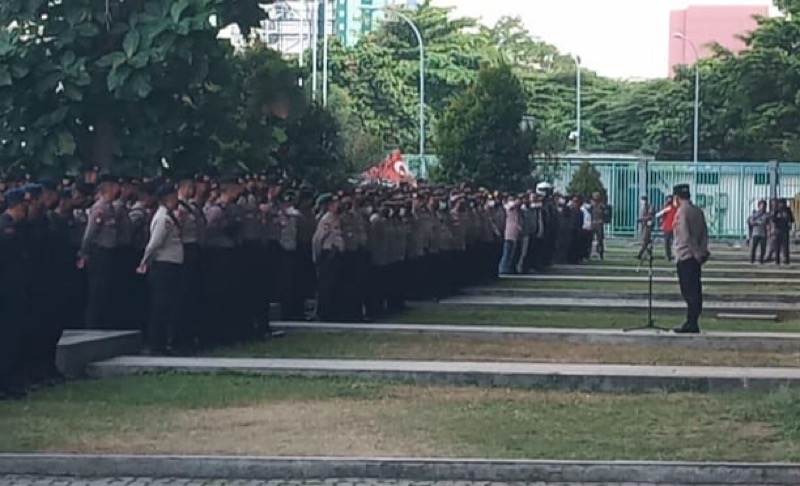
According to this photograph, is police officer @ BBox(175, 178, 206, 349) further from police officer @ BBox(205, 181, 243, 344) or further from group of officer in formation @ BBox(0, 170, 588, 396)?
police officer @ BBox(205, 181, 243, 344)

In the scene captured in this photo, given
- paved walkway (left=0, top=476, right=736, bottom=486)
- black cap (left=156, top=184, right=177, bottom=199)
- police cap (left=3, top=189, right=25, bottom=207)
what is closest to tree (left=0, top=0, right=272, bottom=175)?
black cap (left=156, top=184, right=177, bottom=199)

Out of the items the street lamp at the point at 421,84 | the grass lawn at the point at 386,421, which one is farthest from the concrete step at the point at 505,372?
the street lamp at the point at 421,84

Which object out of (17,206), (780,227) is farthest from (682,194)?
(780,227)

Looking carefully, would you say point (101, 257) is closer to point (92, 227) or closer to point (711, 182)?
point (92, 227)

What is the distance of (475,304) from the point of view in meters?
28.5

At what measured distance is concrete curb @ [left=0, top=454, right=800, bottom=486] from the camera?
39.7ft

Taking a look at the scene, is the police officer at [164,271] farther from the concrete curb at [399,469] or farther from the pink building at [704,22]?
the pink building at [704,22]

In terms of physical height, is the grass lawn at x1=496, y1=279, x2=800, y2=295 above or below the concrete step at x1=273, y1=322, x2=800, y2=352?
below

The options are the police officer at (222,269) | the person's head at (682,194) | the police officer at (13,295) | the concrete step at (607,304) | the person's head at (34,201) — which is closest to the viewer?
the police officer at (13,295)

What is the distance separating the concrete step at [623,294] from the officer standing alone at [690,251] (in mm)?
8255

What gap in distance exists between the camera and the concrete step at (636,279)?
120ft

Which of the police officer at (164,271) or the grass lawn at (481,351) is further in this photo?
the grass lawn at (481,351)

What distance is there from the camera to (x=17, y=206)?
630 inches

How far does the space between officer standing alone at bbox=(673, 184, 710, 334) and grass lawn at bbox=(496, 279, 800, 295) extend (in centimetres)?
994
